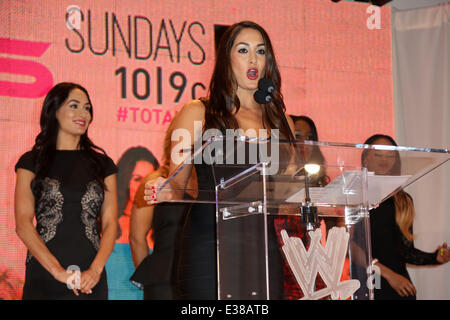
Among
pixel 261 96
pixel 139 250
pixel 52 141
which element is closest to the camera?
pixel 261 96

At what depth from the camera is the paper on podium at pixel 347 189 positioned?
180cm

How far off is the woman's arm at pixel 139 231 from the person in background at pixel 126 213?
0.15 m

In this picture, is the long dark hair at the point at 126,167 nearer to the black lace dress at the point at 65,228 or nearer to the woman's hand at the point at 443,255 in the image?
the black lace dress at the point at 65,228

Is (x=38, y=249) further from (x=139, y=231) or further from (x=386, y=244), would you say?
(x=386, y=244)

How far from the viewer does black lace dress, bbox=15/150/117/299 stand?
11.9 feet

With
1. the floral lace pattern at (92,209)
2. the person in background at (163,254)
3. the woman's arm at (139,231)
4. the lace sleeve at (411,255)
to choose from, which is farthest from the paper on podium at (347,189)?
the lace sleeve at (411,255)

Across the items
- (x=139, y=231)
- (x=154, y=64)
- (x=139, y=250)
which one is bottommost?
(x=139, y=250)

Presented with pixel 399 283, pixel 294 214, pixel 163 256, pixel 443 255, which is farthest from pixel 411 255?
pixel 294 214

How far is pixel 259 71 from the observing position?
2.47 metres

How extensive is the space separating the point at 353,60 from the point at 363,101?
34 centimetres

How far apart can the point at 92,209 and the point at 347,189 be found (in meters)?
2.19

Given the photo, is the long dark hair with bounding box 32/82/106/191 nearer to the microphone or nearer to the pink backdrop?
the pink backdrop

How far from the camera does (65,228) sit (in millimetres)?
3648

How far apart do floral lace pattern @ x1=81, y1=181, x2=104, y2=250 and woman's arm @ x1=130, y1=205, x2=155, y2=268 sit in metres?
0.44
